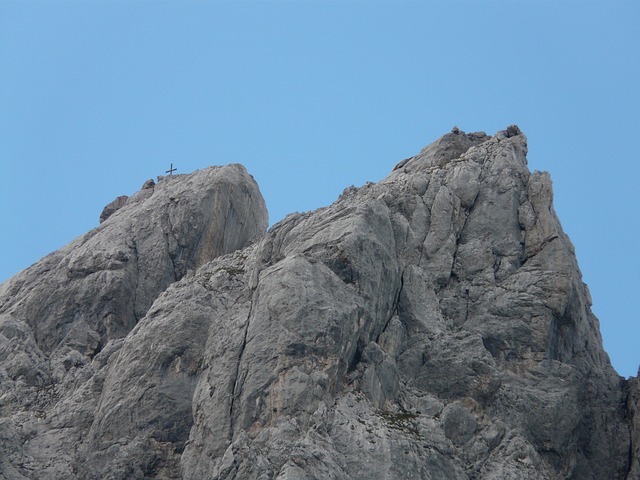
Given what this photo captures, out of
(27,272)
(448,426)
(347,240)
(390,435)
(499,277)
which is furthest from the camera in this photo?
(27,272)

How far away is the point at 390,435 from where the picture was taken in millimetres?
67188

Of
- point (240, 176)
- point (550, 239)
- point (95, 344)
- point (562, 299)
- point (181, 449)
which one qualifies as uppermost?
point (240, 176)

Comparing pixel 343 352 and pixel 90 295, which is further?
pixel 90 295

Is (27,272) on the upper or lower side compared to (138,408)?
upper

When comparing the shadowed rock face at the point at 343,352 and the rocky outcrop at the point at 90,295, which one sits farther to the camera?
the rocky outcrop at the point at 90,295

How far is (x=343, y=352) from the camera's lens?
70.6 metres

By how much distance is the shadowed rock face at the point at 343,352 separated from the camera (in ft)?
225

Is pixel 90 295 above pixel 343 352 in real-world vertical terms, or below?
above

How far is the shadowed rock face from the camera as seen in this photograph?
68625 mm

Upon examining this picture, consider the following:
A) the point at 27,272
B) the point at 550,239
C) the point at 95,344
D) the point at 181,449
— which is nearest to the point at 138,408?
the point at 181,449

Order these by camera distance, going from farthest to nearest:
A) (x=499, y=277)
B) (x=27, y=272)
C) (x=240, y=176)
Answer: (x=240, y=176), (x=27, y=272), (x=499, y=277)

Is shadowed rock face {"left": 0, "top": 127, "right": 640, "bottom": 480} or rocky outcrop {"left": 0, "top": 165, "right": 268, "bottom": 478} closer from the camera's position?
shadowed rock face {"left": 0, "top": 127, "right": 640, "bottom": 480}

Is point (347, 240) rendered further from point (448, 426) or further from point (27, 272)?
point (27, 272)

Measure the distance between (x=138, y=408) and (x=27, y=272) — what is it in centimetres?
2397
